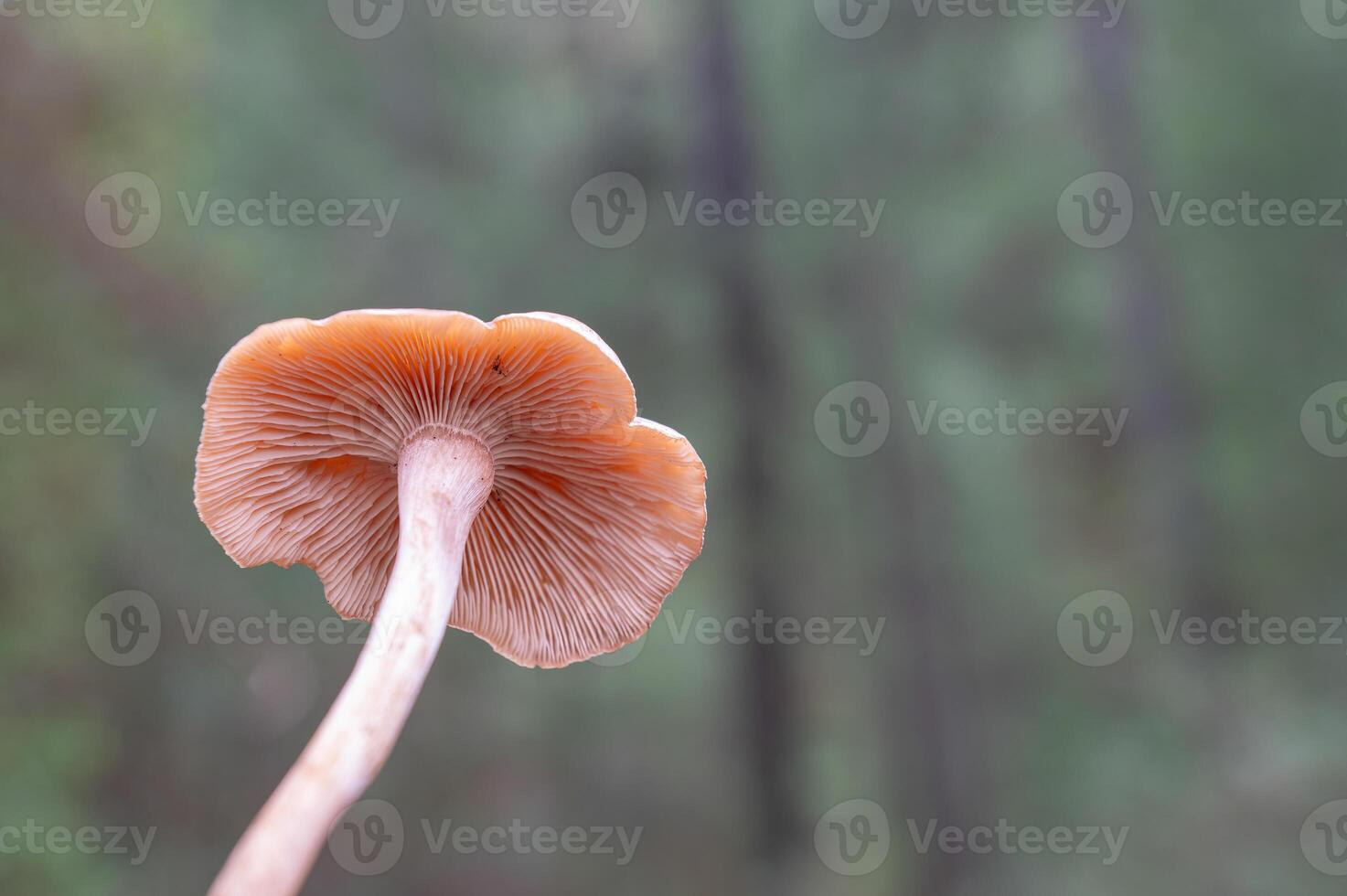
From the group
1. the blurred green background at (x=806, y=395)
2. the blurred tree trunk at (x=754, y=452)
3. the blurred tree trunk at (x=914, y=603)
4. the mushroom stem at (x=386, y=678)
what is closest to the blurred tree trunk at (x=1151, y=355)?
the blurred green background at (x=806, y=395)

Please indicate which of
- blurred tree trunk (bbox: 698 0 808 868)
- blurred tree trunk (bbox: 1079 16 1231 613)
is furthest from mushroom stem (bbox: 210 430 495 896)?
blurred tree trunk (bbox: 1079 16 1231 613)

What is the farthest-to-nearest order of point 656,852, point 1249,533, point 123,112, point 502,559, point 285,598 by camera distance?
point 1249,533 < point 656,852 < point 285,598 < point 123,112 < point 502,559

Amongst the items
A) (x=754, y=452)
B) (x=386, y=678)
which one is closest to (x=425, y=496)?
(x=386, y=678)

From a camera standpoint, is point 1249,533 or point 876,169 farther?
point 1249,533

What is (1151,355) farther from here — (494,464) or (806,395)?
(494,464)

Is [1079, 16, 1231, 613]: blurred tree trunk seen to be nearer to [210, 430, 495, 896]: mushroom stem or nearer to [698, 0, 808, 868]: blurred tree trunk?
[698, 0, 808, 868]: blurred tree trunk

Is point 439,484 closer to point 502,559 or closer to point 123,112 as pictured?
point 502,559

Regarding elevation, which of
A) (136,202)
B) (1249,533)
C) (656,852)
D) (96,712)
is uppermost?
(136,202)

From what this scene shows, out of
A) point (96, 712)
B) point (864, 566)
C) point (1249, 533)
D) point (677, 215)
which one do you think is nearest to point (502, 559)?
point (96, 712)
